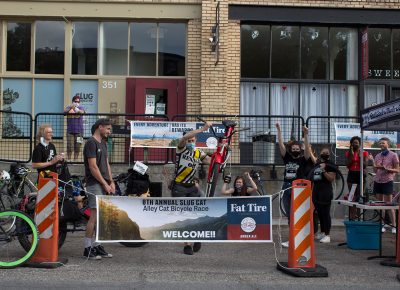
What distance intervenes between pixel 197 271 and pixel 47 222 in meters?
2.06

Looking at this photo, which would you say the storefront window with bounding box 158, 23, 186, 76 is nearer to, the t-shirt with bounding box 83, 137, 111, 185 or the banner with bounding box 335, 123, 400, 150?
the banner with bounding box 335, 123, 400, 150

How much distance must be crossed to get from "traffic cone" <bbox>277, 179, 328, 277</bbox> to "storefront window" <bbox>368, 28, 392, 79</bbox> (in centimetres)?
863

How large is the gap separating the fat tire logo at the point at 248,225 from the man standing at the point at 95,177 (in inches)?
75.6

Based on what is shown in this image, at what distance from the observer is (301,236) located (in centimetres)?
706

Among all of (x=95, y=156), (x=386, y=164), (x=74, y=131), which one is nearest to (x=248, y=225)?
(x=95, y=156)

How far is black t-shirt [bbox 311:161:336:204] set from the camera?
9.33 meters

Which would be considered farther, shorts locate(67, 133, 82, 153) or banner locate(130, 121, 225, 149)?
shorts locate(67, 133, 82, 153)

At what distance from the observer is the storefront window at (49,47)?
14.5 metres

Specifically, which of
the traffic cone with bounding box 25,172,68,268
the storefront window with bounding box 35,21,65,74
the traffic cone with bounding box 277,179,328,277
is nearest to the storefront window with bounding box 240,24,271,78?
the storefront window with bounding box 35,21,65,74

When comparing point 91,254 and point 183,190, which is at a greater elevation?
point 183,190

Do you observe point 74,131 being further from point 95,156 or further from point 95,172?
point 95,172

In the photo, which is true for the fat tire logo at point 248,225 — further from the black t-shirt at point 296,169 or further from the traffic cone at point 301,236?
the black t-shirt at point 296,169

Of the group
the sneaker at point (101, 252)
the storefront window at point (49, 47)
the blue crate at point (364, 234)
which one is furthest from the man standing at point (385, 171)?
the storefront window at point (49, 47)

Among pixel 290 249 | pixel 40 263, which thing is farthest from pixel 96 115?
pixel 290 249
